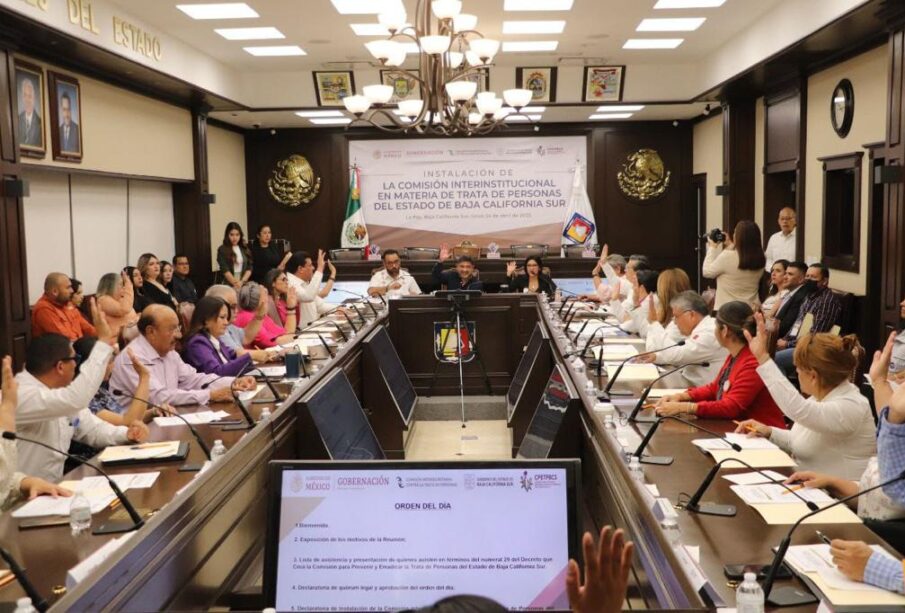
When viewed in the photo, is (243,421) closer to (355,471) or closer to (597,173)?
(355,471)

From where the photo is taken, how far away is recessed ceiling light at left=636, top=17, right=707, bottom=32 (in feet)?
28.2

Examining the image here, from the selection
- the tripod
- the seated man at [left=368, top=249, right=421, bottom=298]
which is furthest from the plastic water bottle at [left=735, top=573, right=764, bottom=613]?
the seated man at [left=368, top=249, right=421, bottom=298]

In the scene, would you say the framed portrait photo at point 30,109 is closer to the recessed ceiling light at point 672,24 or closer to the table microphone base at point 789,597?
the recessed ceiling light at point 672,24

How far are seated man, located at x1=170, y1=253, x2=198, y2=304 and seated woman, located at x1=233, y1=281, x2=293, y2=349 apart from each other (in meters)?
2.62

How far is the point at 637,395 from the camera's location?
419 cm

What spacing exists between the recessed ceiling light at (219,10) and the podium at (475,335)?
292 centimetres

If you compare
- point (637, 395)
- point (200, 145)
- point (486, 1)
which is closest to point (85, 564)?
point (637, 395)

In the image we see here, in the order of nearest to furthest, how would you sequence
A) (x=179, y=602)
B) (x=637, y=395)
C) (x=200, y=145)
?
(x=179, y=602) < (x=637, y=395) < (x=200, y=145)

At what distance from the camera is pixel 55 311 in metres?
6.55

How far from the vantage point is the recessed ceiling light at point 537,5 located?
7.78m

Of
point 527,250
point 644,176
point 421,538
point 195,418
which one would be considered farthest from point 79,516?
point 644,176

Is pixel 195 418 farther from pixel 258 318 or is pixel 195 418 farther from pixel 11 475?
pixel 258 318

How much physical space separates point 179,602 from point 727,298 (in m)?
6.80

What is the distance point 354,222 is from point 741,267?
7126mm
